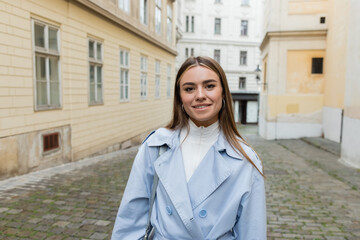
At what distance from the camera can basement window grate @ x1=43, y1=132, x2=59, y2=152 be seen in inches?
279

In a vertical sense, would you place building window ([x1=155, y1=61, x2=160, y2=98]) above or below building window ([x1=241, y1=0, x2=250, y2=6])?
below

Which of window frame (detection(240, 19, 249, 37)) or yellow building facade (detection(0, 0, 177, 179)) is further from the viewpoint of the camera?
window frame (detection(240, 19, 249, 37))

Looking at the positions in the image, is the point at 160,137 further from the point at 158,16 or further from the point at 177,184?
the point at 158,16

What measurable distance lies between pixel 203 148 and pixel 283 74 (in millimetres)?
14910

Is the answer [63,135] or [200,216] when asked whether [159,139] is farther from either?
[63,135]

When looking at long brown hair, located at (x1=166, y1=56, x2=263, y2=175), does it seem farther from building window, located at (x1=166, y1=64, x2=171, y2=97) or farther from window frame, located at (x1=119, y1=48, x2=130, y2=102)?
building window, located at (x1=166, y1=64, x2=171, y2=97)

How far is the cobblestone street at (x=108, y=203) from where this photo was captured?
3.84m

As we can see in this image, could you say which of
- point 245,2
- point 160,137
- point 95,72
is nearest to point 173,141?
point 160,137

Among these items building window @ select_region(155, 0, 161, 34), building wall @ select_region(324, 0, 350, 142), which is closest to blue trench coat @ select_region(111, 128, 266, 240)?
building wall @ select_region(324, 0, 350, 142)

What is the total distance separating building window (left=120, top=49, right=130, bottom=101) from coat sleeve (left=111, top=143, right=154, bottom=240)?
1051 cm

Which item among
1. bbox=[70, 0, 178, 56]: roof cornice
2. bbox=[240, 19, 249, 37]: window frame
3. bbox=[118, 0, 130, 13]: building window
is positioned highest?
bbox=[240, 19, 249, 37]: window frame

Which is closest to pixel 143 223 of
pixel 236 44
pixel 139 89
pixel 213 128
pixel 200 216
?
pixel 200 216

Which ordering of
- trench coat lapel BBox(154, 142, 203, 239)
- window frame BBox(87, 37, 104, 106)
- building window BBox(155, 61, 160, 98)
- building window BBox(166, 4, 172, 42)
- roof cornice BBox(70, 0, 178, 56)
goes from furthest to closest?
building window BBox(166, 4, 172, 42) < building window BBox(155, 61, 160, 98) < window frame BBox(87, 37, 104, 106) < roof cornice BBox(70, 0, 178, 56) < trench coat lapel BBox(154, 142, 203, 239)

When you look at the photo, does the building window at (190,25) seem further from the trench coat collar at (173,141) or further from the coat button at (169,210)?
the coat button at (169,210)
